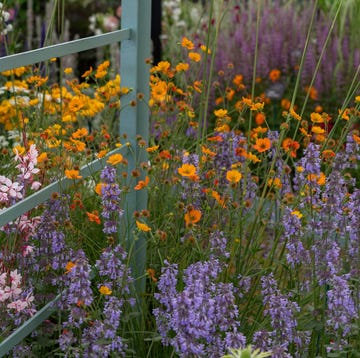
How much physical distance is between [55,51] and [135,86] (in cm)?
54

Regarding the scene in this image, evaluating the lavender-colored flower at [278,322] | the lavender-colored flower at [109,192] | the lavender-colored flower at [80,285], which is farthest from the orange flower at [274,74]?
the lavender-colored flower at [80,285]

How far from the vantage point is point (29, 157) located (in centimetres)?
259

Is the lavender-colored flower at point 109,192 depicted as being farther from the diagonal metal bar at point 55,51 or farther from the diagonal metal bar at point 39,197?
the diagonal metal bar at point 55,51

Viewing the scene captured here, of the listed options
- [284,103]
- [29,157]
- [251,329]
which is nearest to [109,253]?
[29,157]

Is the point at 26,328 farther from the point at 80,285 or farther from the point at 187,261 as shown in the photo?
the point at 187,261

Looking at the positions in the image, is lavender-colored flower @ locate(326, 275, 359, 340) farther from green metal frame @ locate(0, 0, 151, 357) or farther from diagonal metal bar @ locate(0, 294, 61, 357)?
diagonal metal bar @ locate(0, 294, 61, 357)

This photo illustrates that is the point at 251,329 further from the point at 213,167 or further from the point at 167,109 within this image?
the point at 167,109

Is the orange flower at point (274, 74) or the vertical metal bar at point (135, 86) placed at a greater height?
the vertical metal bar at point (135, 86)

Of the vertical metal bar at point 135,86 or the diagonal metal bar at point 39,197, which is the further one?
the vertical metal bar at point 135,86

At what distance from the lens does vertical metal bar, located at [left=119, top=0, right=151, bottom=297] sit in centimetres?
297

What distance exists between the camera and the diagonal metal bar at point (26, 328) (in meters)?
2.39

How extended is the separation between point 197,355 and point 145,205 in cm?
99

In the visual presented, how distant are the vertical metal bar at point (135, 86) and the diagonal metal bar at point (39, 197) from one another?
0.12 m

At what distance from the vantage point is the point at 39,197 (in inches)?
98.7
